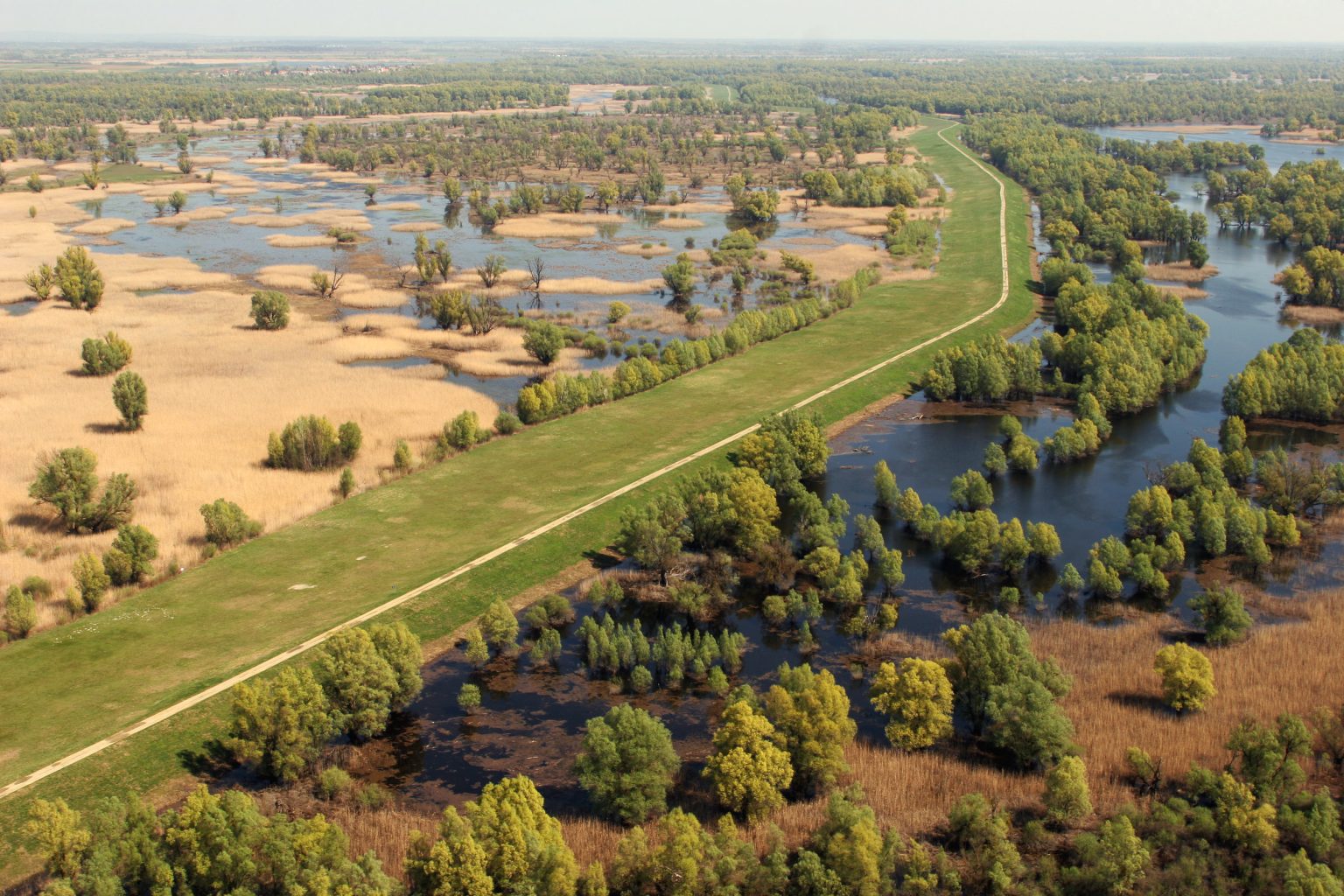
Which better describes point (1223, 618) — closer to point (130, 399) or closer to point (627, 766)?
point (627, 766)

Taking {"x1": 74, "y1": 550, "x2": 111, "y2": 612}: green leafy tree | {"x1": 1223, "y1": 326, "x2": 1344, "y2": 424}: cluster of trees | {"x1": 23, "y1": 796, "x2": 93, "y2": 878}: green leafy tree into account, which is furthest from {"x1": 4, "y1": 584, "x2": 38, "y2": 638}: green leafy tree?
{"x1": 1223, "y1": 326, "x2": 1344, "y2": 424}: cluster of trees

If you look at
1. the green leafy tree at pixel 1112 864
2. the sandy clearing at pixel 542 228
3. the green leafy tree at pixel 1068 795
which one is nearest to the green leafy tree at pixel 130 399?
the green leafy tree at pixel 1068 795

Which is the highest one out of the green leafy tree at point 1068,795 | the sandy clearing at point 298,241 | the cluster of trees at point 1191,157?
the cluster of trees at point 1191,157

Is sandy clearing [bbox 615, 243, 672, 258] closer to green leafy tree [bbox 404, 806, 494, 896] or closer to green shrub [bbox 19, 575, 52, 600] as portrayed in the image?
green shrub [bbox 19, 575, 52, 600]

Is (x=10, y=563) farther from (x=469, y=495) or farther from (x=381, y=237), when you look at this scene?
(x=381, y=237)

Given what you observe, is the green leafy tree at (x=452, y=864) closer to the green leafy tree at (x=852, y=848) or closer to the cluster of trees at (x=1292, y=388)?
the green leafy tree at (x=852, y=848)

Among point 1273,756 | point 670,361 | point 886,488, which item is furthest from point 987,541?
point 670,361
